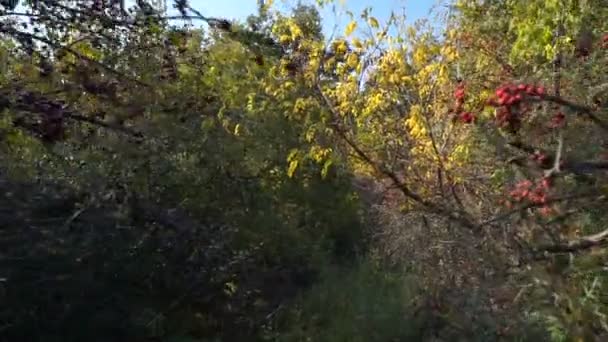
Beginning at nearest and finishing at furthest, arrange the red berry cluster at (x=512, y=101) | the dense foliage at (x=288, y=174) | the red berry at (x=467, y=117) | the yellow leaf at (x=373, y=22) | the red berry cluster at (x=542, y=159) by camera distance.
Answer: the red berry cluster at (x=512, y=101) → the red berry cluster at (x=542, y=159) → the red berry at (x=467, y=117) → the dense foliage at (x=288, y=174) → the yellow leaf at (x=373, y=22)

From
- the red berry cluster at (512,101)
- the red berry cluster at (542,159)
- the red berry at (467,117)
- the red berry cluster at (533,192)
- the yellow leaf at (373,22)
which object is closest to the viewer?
the red berry cluster at (512,101)

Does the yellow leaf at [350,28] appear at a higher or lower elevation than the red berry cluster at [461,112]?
higher

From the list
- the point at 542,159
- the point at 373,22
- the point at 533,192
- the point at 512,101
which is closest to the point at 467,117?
the point at 542,159

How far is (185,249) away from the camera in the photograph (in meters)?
9.86

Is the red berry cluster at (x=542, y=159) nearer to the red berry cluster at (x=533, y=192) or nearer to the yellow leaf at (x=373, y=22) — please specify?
the red berry cluster at (x=533, y=192)

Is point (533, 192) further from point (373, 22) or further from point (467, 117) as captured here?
point (373, 22)

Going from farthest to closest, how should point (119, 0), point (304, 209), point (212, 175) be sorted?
point (304, 209)
point (212, 175)
point (119, 0)

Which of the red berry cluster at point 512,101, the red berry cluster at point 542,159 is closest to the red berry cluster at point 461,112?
the red berry cluster at point 542,159

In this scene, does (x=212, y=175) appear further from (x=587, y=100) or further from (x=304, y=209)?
(x=587, y=100)

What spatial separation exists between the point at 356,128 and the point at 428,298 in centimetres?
289

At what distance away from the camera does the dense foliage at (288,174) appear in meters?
6.34

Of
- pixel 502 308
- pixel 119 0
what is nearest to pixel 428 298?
pixel 502 308

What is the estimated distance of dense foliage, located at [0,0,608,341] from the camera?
6.34 metres

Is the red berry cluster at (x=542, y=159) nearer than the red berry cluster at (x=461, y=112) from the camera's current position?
Yes
